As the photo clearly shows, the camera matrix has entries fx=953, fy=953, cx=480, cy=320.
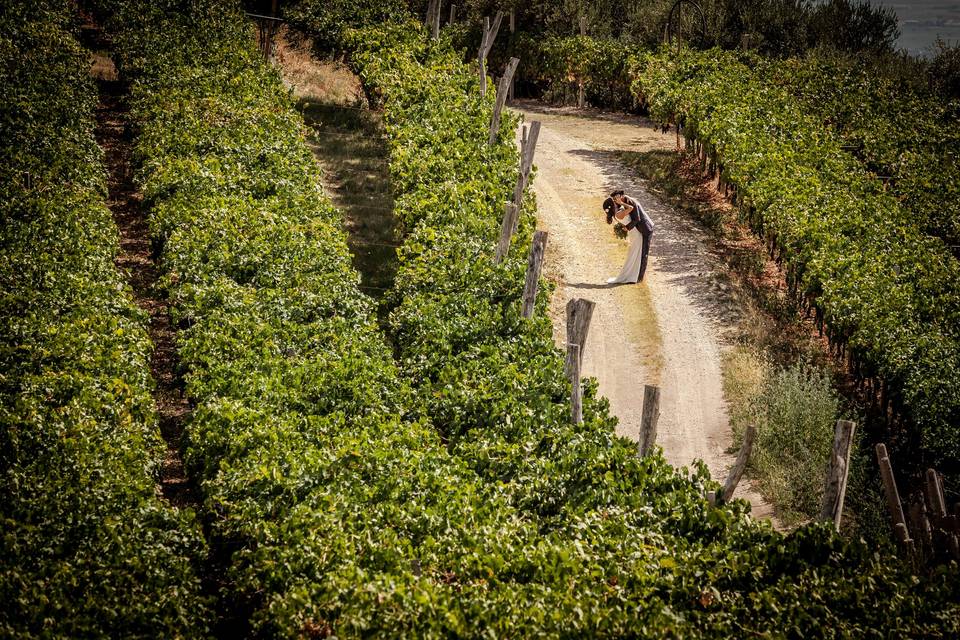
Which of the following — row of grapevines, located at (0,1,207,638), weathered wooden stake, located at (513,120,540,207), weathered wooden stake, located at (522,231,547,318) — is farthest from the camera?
weathered wooden stake, located at (513,120,540,207)

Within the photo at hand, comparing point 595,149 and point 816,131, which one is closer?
point 816,131

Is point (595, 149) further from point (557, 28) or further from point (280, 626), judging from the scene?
point (280, 626)

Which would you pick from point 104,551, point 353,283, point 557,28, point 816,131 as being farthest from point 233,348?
point 557,28

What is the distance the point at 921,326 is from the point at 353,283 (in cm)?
797

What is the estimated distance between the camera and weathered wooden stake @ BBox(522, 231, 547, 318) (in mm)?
11688

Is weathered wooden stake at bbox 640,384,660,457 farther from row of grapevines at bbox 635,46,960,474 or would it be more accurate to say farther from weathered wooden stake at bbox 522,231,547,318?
row of grapevines at bbox 635,46,960,474

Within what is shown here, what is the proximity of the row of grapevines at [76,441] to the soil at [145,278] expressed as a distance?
0.95m

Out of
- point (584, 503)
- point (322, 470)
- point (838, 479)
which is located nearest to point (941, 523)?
point (838, 479)

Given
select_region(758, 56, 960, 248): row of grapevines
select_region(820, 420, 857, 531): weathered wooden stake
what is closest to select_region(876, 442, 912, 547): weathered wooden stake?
select_region(820, 420, 857, 531): weathered wooden stake

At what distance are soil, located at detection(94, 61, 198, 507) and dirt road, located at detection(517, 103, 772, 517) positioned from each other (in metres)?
6.05

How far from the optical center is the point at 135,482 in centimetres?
833

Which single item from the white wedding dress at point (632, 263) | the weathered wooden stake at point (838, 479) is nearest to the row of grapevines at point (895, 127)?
the white wedding dress at point (632, 263)

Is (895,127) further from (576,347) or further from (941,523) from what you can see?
(576,347)

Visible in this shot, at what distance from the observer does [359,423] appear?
9.55 m
